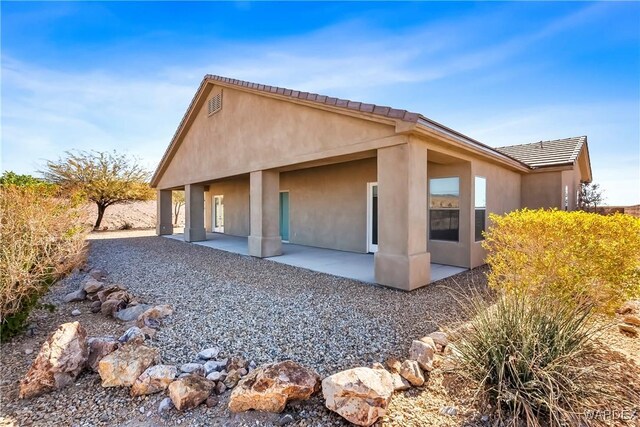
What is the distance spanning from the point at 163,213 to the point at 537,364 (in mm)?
21569

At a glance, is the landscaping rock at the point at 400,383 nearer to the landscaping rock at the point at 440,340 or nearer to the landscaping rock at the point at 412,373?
the landscaping rock at the point at 412,373

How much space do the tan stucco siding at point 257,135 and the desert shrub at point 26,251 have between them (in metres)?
6.07

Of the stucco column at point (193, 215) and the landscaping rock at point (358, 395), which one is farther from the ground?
the stucco column at point (193, 215)

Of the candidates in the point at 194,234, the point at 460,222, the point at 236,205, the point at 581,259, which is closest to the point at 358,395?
the point at 581,259

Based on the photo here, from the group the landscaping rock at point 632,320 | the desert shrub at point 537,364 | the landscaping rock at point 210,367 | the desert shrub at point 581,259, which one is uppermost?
the desert shrub at point 581,259

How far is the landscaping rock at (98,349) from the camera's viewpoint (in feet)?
11.7

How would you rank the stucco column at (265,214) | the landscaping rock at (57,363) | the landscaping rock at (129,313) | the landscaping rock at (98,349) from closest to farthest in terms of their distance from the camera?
the landscaping rock at (57,363) < the landscaping rock at (98,349) < the landscaping rock at (129,313) < the stucco column at (265,214)

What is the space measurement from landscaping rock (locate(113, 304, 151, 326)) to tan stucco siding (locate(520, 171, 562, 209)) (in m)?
14.0

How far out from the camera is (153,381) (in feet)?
10.4

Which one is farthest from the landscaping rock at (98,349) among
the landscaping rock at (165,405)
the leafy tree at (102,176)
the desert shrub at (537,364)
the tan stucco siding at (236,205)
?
the leafy tree at (102,176)

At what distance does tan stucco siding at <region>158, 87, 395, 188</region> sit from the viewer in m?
8.02

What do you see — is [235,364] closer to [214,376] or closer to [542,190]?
[214,376]

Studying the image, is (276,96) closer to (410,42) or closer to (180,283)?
(410,42)

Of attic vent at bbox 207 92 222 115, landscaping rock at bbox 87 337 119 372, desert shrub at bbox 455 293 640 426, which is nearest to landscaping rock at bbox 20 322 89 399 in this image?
landscaping rock at bbox 87 337 119 372
